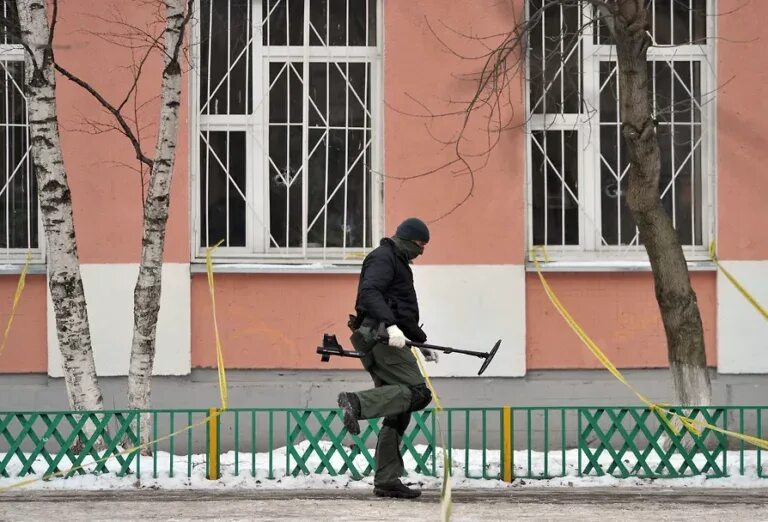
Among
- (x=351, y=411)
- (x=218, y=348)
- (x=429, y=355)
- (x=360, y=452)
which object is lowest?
(x=360, y=452)

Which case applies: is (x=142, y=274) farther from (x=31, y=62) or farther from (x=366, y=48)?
(x=366, y=48)

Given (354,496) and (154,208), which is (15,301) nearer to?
(154,208)

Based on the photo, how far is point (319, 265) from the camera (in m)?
12.6

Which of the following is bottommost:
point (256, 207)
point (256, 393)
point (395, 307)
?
point (256, 393)

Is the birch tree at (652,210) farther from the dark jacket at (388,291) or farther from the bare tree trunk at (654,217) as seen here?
the dark jacket at (388,291)

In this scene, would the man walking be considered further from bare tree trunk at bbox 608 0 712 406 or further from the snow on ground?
bare tree trunk at bbox 608 0 712 406

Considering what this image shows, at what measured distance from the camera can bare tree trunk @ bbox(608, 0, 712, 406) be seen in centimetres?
1082

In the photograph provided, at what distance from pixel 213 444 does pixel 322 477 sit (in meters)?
0.80

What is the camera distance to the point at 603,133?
13008 millimetres

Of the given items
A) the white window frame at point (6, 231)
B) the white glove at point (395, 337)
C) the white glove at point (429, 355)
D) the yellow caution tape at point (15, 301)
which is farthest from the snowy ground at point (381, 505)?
the white window frame at point (6, 231)

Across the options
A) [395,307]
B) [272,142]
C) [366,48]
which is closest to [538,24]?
[366,48]

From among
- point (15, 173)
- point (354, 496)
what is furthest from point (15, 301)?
point (354, 496)

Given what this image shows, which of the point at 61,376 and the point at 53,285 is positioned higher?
the point at 53,285

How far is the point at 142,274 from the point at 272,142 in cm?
229
